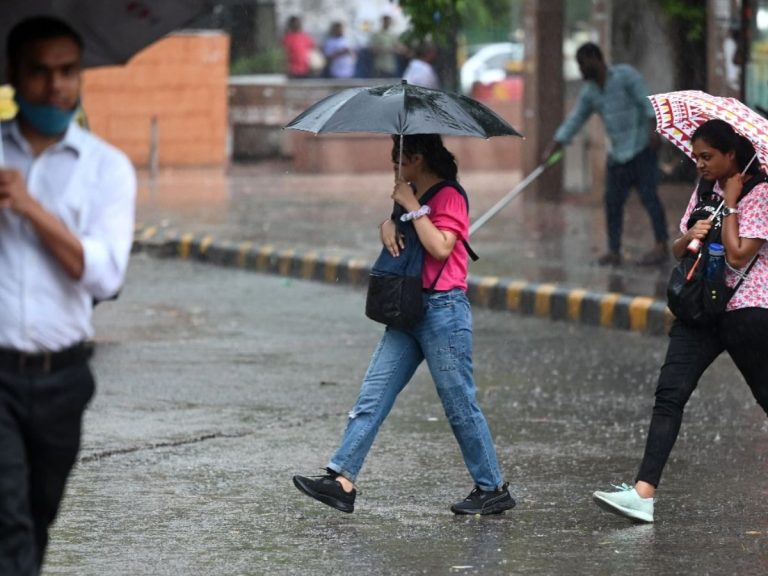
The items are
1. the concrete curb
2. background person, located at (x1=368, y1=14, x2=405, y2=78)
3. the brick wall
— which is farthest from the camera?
background person, located at (x1=368, y1=14, x2=405, y2=78)

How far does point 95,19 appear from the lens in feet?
15.5

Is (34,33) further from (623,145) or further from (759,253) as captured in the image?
(623,145)

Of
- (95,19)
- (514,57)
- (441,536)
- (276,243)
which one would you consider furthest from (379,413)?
(514,57)

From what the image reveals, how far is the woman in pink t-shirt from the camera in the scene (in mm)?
6750

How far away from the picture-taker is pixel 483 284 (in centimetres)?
1381

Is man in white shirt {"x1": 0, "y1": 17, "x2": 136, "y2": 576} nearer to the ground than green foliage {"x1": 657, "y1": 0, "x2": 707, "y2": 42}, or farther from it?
farther from it

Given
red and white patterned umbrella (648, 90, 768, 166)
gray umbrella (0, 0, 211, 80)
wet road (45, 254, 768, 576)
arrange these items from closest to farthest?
gray umbrella (0, 0, 211, 80)
wet road (45, 254, 768, 576)
red and white patterned umbrella (648, 90, 768, 166)

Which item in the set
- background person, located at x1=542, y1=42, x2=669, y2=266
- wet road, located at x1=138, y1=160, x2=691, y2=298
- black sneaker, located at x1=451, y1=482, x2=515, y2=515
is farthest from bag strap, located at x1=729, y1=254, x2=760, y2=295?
background person, located at x1=542, y1=42, x2=669, y2=266

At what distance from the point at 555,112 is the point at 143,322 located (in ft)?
32.0

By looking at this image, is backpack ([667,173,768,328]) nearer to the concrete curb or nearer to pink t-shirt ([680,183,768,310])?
pink t-shirt ([680,183,768,310])

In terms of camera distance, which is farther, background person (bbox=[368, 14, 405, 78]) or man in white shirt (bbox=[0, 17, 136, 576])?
background person (bbox=[368, 14, 405, 78])

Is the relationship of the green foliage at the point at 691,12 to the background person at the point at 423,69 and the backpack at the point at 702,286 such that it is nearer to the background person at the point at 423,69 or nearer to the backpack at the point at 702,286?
the background person at the point at 423,69

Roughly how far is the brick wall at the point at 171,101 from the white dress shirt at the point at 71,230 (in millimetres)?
21839

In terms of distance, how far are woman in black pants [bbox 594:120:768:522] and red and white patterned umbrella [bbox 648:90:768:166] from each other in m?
0.07
